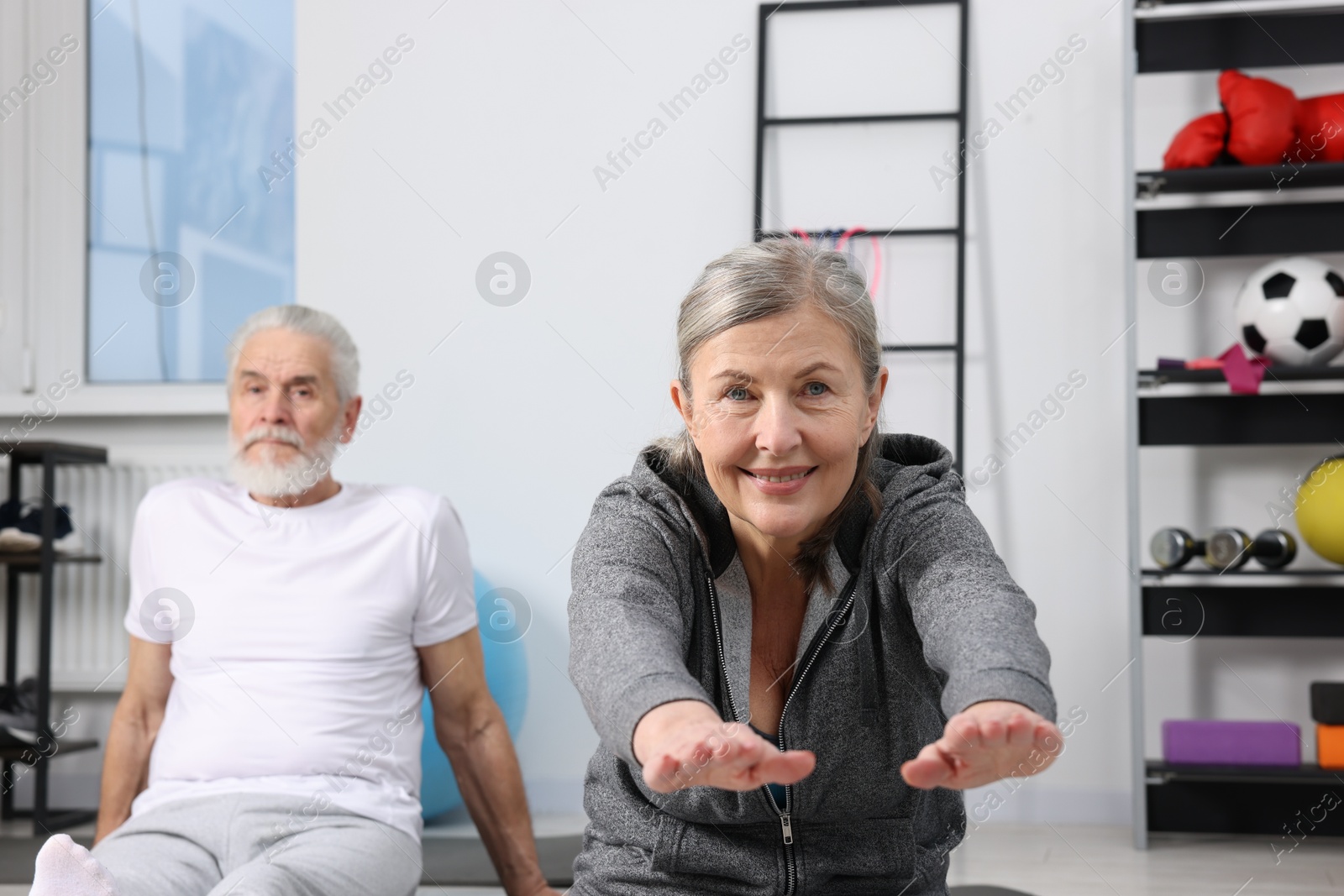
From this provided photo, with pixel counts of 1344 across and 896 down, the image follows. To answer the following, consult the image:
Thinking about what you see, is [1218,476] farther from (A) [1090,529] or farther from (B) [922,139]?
(B) [922,139]

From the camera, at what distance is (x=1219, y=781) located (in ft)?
9.73

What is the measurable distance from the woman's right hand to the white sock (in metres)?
0.73

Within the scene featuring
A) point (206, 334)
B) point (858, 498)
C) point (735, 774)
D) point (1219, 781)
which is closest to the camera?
point (735, 774)

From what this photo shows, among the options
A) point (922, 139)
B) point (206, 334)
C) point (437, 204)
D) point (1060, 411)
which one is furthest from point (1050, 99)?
point (206, 334)

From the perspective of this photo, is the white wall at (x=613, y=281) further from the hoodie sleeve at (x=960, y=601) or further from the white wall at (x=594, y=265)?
the hoodie sleeve at (x=960, y=601)

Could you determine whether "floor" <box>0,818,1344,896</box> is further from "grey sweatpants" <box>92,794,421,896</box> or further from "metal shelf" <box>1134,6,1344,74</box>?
"metal shelf" <box>1134,6,1344,74</box>

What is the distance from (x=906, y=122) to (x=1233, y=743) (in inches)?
69.9

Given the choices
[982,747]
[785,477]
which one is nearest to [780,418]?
[785,477]

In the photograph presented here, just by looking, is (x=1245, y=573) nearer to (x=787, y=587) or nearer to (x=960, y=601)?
(x=787, y=587)

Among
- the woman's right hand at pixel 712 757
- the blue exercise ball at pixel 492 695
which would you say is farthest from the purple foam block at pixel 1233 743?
the woman's right hand at pixel 712 757

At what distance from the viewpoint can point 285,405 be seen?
81.4 inches

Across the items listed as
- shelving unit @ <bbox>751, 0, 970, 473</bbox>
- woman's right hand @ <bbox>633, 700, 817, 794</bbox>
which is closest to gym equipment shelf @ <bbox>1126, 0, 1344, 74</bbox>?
shelving unit @ <bbox>751, 0, 970, 473</bbox>

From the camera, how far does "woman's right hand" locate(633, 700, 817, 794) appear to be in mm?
808

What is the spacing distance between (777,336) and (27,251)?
345 cm
